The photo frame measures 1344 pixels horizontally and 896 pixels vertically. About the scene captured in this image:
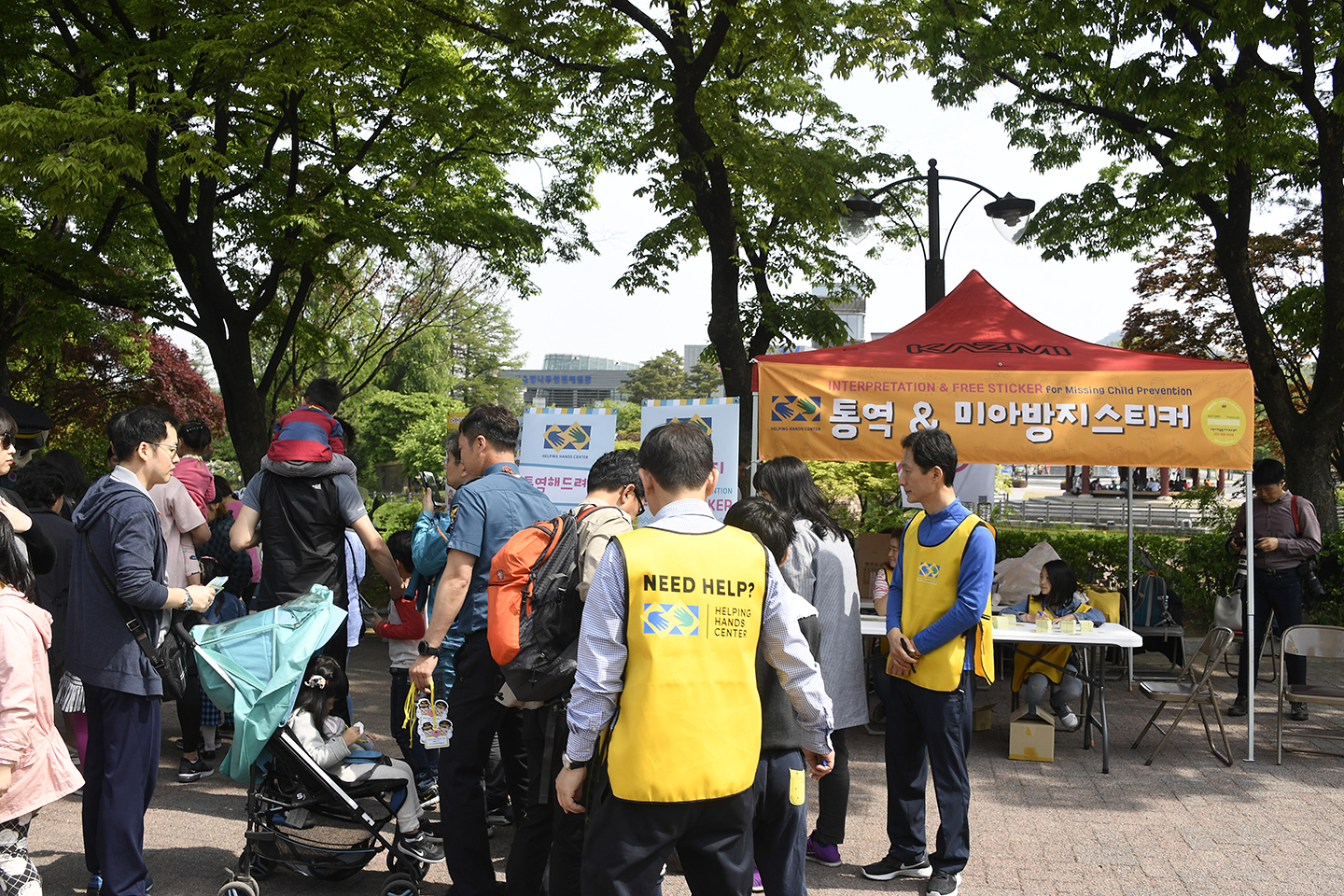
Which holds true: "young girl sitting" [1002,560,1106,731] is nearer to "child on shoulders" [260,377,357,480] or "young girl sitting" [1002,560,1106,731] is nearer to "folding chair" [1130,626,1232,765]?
"folding chair" [1130,626,1232,765]

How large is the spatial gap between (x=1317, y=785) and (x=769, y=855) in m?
4.53

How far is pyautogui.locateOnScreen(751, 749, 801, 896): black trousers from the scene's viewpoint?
2.82 metres

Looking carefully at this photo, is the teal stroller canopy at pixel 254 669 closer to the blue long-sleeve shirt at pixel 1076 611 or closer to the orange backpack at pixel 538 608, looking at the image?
the orange backpack at pixel 538 608

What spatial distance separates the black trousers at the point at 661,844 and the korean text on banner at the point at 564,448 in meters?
4.79

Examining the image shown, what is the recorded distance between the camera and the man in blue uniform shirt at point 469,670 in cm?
358

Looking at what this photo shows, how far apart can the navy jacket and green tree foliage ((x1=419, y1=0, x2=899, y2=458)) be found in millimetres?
6173

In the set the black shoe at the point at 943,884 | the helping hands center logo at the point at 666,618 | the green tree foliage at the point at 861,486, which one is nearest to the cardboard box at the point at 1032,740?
the black shoe at the point at 943,884

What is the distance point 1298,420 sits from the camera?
1000 centimetres

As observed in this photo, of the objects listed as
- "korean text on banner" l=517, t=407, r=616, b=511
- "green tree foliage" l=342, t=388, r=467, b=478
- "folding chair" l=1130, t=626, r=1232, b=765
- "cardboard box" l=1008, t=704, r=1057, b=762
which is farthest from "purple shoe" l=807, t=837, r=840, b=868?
"green tree foliage" l=342, t=388, r=467, b=478

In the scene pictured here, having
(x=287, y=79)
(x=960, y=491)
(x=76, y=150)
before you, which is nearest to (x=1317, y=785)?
(x=960, y=491)

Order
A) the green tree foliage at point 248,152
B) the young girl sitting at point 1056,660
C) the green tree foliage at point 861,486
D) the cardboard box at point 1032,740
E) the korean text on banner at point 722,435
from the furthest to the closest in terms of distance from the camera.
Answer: the green tree foliage at point 861,486
the green tree foliage at point 248,152
the korean text on banner at point 722,435
the young girl sitting at point 1056,660
the cardboard box at point 1032,740

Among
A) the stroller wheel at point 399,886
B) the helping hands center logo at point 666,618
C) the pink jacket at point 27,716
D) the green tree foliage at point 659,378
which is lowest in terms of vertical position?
the stroller wheel at point 399,886

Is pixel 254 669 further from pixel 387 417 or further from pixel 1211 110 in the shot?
pixel 387 417

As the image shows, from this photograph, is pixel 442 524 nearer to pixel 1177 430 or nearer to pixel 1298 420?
pixel 1177 430
